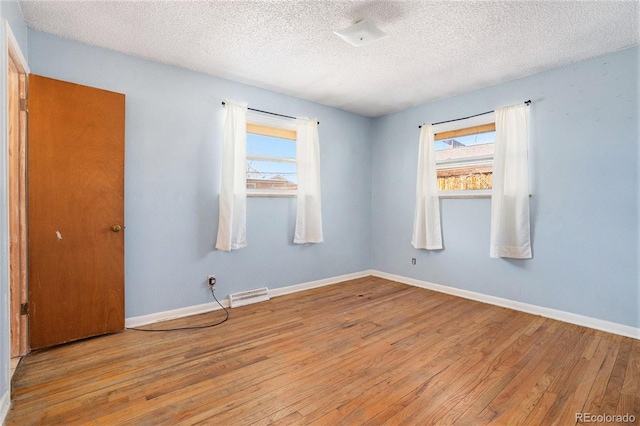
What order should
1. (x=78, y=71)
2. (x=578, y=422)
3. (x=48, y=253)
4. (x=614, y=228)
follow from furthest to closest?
(x=614, y=228) < (x=78, y=71) < (x=48, y=253) < (x=578, y=422)

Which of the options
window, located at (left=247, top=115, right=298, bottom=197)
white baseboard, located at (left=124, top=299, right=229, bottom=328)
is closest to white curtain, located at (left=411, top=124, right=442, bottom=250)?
window, located at (left=247, top=115, right=298, bottom=197)

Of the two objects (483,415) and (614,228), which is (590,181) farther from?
(483,415)

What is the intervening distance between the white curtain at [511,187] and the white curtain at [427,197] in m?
0.73

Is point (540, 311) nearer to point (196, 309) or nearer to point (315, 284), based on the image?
point (315, 284)

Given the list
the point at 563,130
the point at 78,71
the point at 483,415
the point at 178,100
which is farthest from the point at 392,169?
the point at 78,71

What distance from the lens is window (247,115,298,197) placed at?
3.69 meters

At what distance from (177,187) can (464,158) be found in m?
3.51

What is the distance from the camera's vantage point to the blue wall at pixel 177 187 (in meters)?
2.76

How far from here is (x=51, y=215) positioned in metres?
2.37

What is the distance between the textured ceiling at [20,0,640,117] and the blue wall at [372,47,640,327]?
26 centimetres

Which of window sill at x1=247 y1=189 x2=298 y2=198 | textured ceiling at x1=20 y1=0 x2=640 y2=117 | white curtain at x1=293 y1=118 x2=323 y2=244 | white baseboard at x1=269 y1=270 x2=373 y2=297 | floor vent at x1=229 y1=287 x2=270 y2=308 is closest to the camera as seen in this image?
textured ceiling at x1=20 y1=0 x2=640 y2=117

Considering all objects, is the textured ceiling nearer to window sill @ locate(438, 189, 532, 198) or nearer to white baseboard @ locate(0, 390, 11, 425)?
window sill @ locate(438, 189, 532, 198)

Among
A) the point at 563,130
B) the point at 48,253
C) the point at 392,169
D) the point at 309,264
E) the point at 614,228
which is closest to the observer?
the point at 48,253

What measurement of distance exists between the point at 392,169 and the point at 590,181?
2378 mm
